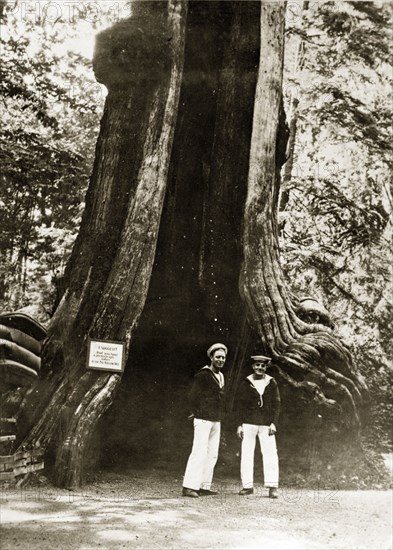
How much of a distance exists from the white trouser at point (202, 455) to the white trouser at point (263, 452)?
0.21 m

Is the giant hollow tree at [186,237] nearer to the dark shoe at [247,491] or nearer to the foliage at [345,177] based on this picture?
the foliage at [345,177]

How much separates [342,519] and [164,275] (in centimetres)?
213

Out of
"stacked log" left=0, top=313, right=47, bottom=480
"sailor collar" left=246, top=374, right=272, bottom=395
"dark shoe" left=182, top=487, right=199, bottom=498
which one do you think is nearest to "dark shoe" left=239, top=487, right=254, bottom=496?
"dark shoe" left=182, top=487, right=199, bottom=498

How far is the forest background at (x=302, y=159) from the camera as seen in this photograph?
519 cm

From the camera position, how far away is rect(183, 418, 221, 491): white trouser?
193 inches

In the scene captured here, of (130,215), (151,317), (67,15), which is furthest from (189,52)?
(151,317)

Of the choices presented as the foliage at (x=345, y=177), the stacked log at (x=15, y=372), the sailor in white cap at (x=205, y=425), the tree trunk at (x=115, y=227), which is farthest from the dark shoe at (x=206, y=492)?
the foliage at (x=345, y=177)

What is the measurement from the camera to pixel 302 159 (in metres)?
5.86

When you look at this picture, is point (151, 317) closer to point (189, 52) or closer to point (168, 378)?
point (168, 378)

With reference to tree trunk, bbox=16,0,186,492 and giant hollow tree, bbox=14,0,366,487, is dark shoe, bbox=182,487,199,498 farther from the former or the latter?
tree trunk, bbox=16,0,186,492

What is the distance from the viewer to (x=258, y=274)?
528 cm

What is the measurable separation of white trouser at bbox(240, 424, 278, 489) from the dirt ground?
0.36ft

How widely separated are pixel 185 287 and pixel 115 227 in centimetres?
72

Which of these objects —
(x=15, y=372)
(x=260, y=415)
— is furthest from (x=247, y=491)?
(x=15, y=372)
